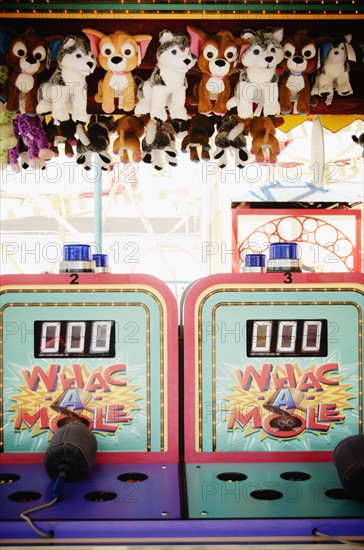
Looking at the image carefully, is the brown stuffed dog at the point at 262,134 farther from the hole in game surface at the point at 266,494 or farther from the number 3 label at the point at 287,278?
the hole in game surface at the point at 266,494

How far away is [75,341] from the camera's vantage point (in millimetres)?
1518

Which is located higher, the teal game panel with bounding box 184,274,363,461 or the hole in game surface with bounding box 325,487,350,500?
the teal game panel with bounding box 184,274,363,461

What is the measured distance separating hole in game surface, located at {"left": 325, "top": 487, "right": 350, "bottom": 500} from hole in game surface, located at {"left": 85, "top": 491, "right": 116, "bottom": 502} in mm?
498

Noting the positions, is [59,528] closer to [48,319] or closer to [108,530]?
[108,530]

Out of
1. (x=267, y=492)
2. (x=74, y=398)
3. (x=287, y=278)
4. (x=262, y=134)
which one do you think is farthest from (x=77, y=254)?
(x=262, y=134)

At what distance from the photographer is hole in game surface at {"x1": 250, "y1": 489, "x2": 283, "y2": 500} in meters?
1.26

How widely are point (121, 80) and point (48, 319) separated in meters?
0.86

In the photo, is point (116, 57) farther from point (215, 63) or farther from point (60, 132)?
point (60, 132)

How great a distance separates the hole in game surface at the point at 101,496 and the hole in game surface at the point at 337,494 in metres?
0.50

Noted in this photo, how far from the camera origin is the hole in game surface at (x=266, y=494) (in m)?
1.26

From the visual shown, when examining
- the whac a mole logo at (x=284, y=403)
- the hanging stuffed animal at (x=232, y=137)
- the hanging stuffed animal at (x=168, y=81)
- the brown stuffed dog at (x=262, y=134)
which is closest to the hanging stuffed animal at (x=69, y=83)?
the hanging stuffed animal at (x=168, y=81)

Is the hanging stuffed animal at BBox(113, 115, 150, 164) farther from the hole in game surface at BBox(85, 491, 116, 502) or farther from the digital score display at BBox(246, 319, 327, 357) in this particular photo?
the hole in game surface at BBox(85, 491, 116, 502)

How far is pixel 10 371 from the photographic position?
1.52 m

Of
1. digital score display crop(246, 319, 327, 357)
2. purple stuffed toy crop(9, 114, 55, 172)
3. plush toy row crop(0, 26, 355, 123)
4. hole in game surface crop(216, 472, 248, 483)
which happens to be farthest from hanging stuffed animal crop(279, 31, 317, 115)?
hole in game surface crop(216, 472, 248, 483)
